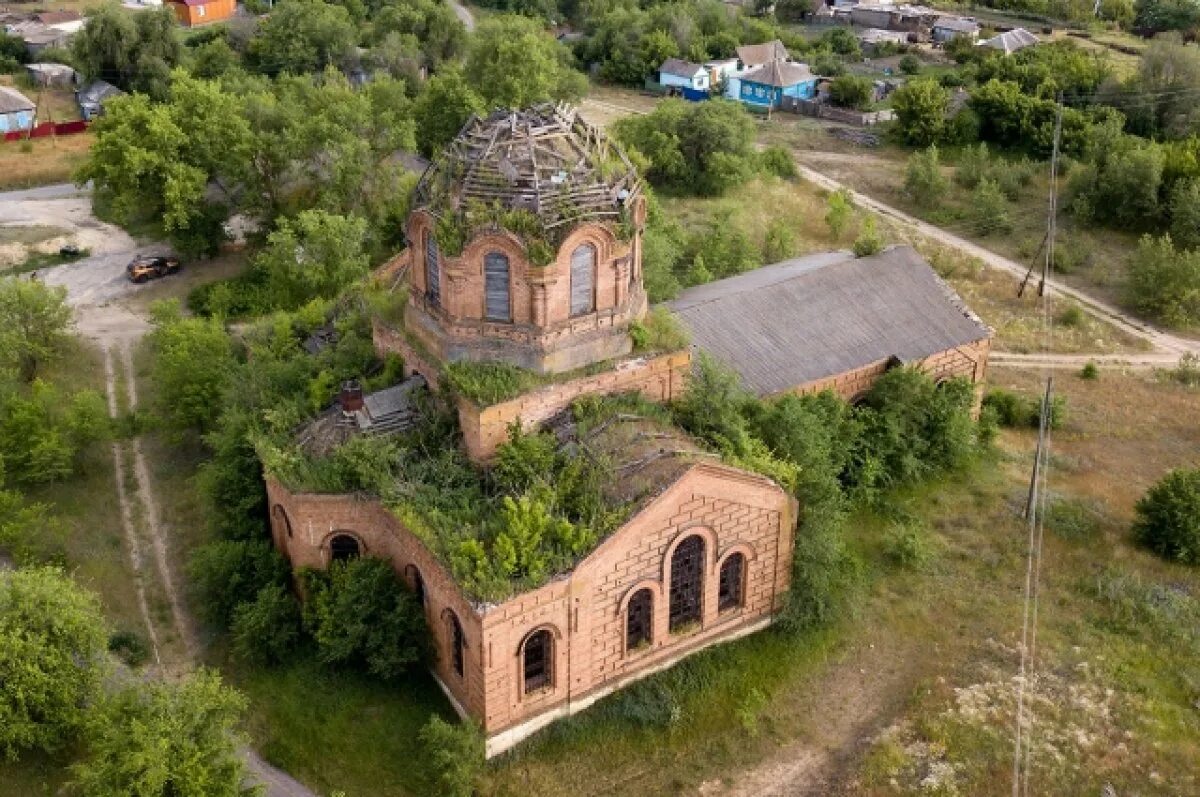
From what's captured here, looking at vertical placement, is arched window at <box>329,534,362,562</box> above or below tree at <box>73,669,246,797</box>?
above

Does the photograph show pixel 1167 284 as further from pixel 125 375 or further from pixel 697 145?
pixel 125 375

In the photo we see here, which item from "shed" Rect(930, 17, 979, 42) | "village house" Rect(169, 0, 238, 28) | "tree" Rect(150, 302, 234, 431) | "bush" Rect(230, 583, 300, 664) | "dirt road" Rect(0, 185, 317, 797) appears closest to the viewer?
"bush" Rect(230, 583, 300, 664)

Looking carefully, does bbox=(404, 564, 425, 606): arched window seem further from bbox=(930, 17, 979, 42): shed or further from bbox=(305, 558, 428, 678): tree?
bbox=(930, 17, 979, 42): shed

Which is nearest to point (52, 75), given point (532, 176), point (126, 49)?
point (126, 49)

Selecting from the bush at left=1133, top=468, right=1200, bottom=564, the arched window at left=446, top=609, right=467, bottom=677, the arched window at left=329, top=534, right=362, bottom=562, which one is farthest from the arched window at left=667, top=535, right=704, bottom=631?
the bush at left=1133, top=468, right=1200, bottom=564

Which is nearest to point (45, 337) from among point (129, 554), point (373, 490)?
point (129, 554)
